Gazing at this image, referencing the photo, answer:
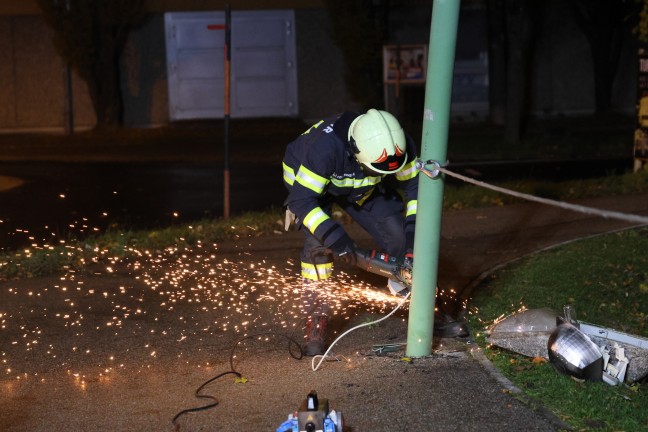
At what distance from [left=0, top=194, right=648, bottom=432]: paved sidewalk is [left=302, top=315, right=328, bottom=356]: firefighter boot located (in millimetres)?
144

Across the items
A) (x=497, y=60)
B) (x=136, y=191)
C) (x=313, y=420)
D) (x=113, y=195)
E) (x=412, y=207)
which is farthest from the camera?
(x=497, y=60)

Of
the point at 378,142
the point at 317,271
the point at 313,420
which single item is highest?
the point at 378,142

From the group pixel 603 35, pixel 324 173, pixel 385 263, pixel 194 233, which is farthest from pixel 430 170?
pixel 603 35

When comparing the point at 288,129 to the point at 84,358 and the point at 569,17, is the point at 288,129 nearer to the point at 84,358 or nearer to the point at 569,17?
the point at 569,17

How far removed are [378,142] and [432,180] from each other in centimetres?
40

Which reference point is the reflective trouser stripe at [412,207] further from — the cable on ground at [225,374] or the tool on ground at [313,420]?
the tool on ground at [313,420]

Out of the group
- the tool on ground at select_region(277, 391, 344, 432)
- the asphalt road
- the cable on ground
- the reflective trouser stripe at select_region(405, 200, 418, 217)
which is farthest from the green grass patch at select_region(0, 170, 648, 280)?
the tool on ground at select_region(277, 391, 344, 432)

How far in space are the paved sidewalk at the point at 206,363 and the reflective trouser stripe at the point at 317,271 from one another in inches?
18.7

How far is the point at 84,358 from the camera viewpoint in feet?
20.9

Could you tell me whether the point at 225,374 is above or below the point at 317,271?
below

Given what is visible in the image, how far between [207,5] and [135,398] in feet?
63.1

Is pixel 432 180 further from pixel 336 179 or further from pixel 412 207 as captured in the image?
pixel 412 207

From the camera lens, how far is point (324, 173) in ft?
20.0

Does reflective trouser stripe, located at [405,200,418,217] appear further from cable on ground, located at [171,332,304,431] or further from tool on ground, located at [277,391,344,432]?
tool on ground, located at [277,391,344,432]
